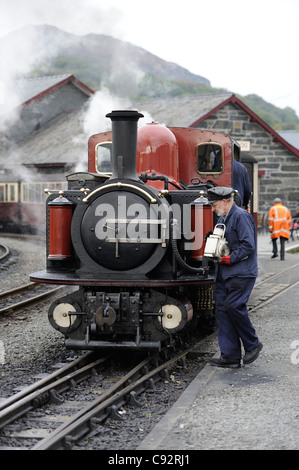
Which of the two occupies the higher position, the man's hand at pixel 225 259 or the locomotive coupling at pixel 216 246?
the locomotive coupling at pixel 216 246

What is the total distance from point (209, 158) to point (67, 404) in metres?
3.97

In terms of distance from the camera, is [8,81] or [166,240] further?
[8,81]

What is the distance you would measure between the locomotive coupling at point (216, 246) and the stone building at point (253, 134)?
18402 millimetres

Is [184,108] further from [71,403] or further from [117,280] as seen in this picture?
[71,403]

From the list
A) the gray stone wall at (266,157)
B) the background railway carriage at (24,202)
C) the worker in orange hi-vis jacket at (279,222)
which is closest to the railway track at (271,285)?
the worker in orange hi-vis jacket at (279,222)

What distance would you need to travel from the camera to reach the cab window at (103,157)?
8.50m

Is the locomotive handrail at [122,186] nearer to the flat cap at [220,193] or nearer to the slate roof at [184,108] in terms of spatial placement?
the flat cap at [220,193]

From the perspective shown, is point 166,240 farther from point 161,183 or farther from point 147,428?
point 147,428

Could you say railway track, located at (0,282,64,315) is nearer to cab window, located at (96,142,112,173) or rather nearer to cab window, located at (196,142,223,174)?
cab window, located at (96,142,112,173)

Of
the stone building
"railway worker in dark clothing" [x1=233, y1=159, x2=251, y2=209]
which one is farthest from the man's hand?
the stone building

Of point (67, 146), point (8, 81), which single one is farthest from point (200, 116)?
point (8, 81)

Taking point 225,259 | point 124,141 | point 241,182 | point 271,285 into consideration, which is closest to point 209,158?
point 241,182
